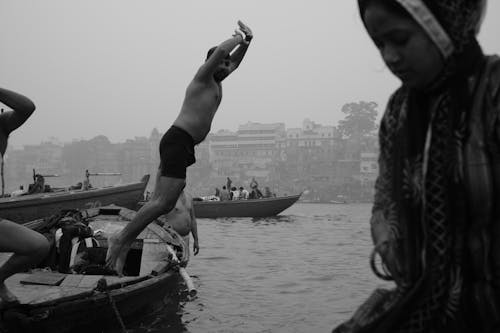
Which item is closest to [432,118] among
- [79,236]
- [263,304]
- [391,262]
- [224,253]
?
[391,262]

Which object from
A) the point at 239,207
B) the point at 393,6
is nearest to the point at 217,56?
the point at 393,6

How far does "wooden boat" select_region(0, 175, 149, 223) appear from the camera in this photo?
413 inches

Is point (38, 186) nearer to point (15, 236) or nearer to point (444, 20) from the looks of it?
point (15, 236)

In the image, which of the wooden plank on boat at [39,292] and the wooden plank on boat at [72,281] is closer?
the wooden plank on boat at [39,292]

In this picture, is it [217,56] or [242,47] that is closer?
[217,56]

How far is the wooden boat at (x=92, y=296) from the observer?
3793 mm

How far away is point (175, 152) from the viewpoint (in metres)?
4.18

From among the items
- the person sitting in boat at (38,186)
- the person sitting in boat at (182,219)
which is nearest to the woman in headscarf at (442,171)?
the person sitting in boat at (182,219)

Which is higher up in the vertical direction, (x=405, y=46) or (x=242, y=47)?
(x=242, y=47)

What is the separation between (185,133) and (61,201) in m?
9.00

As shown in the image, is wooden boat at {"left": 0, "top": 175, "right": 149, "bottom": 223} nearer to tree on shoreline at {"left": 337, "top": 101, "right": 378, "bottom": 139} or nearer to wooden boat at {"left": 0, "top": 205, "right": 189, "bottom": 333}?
wooden boat at {"left": 0, "top": 205, "right": 189, "bottom": 333}

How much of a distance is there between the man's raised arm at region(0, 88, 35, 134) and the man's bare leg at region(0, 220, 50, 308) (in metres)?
0.70

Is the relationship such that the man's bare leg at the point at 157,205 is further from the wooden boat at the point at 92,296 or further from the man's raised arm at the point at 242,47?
the man's raised arm at the point at 242,47

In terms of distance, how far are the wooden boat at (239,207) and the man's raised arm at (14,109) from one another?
19662 mm
